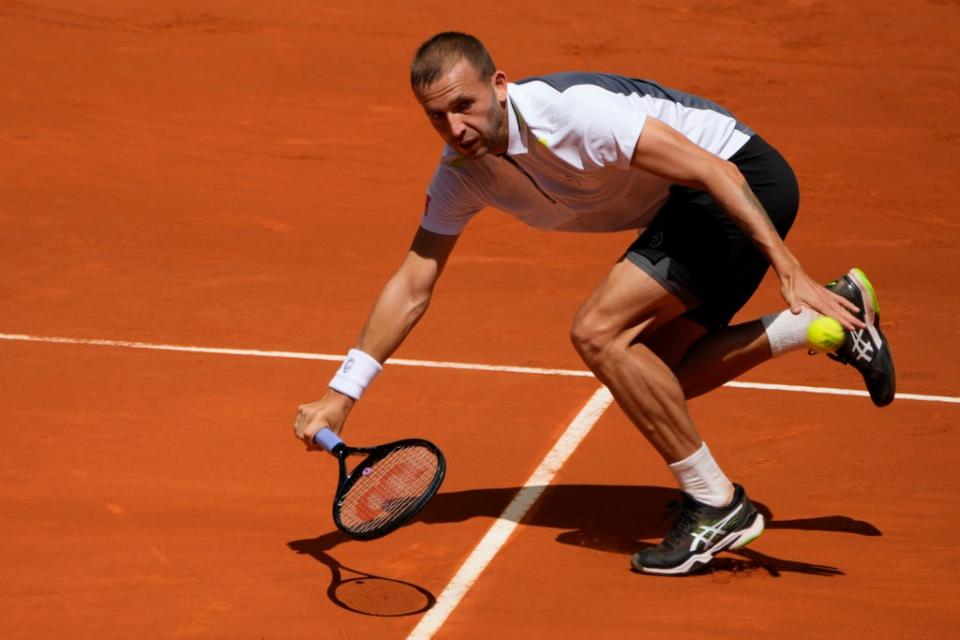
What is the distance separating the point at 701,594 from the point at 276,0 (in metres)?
10.5

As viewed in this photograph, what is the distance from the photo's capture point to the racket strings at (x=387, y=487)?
15.6 feet

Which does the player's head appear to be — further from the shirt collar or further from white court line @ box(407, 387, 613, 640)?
white court line @ box(407, 387, 613, 640)

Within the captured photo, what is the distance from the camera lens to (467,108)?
4.70 m

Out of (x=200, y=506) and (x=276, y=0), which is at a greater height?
(x=276, y=0)

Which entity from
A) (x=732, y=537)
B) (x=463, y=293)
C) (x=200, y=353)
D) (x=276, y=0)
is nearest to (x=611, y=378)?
(x=732, y=537)

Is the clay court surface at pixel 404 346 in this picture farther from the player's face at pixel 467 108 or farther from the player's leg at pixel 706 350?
the player's face at pixel 467 108

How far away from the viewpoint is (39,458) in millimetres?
5922

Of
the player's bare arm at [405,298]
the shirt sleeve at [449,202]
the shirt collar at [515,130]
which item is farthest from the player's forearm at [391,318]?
the shirt collar at [515,130]

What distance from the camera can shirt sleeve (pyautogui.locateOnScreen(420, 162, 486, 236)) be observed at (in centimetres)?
516

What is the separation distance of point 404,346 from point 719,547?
2762 millimetres

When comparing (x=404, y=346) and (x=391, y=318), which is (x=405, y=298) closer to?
(x=391, y=318)

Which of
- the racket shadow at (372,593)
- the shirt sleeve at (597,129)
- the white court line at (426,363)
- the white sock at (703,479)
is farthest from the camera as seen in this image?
the white court line at (426,363)

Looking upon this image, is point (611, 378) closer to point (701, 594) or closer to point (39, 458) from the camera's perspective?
point (701, 594)

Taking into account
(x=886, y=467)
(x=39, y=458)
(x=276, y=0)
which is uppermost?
(x=276, y=0)
